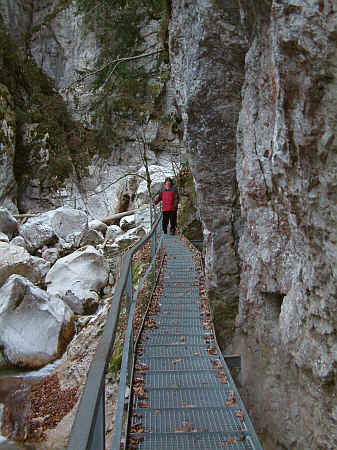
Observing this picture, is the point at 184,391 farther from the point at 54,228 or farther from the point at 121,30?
the point at 54,228

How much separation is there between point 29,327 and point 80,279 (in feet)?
9.84

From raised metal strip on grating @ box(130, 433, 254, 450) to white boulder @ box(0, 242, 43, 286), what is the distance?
8.90 m

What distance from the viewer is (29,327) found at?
9227 millimetres

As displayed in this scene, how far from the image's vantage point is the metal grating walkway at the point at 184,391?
11.0 feet

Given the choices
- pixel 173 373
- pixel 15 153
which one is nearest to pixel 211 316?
pixel 173 373

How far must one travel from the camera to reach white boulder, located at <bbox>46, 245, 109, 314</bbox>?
37.3ft

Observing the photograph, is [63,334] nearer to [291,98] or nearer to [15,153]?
[291,98]

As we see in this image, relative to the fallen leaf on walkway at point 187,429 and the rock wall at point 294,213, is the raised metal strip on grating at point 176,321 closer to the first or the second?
Answer: the rock wall at point 294,213

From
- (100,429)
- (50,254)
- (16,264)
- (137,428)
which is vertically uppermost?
(100,429)

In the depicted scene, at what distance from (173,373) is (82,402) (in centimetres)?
339

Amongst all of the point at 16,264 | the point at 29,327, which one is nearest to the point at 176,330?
the point at 29,327

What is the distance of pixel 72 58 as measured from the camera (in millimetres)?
28500

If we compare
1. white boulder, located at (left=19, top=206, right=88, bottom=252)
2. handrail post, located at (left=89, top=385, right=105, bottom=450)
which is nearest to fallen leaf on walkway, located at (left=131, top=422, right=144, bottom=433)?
handrail post, located at (left=89, top=385, right=105, bottom=450)

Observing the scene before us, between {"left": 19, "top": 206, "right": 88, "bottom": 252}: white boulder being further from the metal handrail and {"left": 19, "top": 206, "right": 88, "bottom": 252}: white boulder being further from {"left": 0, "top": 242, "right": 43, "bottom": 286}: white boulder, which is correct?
the metal handrail
